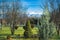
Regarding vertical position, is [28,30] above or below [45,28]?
below

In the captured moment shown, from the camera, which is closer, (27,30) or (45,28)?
(45,28)

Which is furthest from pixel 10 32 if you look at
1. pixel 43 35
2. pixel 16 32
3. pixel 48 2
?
pixel 43 35

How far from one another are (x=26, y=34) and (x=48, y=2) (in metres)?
1.23

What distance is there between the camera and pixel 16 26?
214 inches

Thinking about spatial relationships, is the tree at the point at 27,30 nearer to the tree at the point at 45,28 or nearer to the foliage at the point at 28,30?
the foliage at the point at 28,30

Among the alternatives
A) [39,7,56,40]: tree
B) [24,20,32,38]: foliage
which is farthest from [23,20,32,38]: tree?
[39,7,56,40]: tree

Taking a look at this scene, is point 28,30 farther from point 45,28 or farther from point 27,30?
point 45,28

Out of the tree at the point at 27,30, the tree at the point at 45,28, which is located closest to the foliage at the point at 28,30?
the tree at the point at 27,30

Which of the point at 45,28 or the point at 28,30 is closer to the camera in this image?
the point at 45,28

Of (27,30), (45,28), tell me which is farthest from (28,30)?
(45,28)

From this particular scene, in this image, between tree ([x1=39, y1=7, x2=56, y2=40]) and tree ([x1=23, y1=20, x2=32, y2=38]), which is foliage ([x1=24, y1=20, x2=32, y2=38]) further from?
tree ([x1=39, y1=7, x2=56, y2=40])

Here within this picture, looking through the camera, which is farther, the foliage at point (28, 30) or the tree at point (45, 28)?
the foliage at point (28, 30)

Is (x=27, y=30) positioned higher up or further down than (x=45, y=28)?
further down

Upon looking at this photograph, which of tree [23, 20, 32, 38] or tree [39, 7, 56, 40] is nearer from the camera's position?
tree [39, 7, 56, 40]
